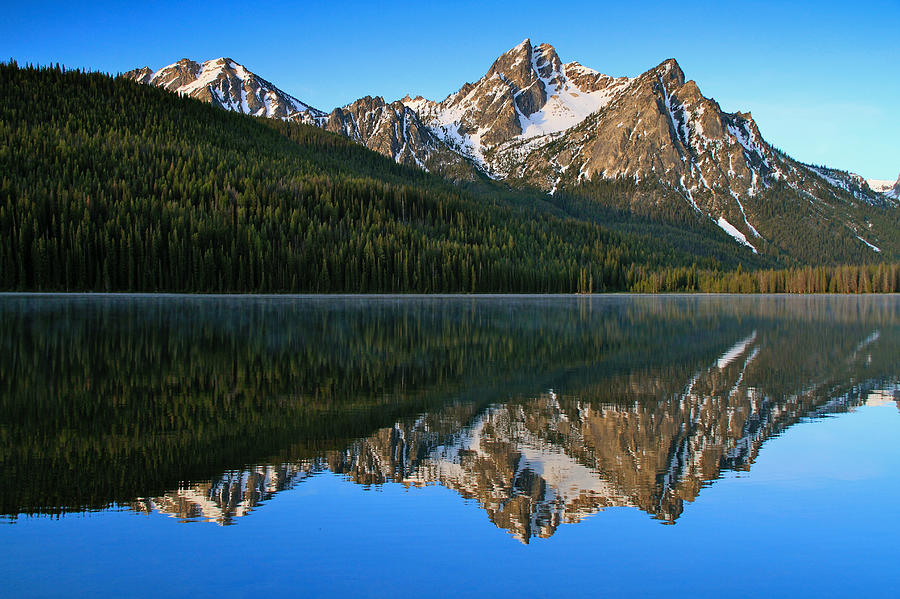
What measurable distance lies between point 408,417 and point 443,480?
5.04m

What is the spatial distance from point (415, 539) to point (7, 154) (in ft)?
543

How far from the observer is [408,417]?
18312 mm

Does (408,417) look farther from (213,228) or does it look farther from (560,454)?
(213,228)

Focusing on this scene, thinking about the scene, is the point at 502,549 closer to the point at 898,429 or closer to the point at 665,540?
the point at 665,540

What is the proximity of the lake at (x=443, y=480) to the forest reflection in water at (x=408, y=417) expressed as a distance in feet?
0.28

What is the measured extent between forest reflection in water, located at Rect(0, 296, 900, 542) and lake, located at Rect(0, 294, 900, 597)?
0.08m

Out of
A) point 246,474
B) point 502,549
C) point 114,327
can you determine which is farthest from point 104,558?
point 114,327

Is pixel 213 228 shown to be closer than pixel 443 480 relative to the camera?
No

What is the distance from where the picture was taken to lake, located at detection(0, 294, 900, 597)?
9.52 meters

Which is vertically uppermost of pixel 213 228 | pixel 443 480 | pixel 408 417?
pixel 213 228

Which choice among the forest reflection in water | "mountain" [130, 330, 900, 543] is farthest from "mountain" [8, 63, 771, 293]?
"mountain" [130, 330, 900, 543]

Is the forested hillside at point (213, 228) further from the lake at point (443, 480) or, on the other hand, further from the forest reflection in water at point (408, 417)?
the lake at point (443, 480)

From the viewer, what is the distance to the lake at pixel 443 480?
952 centimetres

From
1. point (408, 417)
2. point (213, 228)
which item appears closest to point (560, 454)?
point (408, 417)
